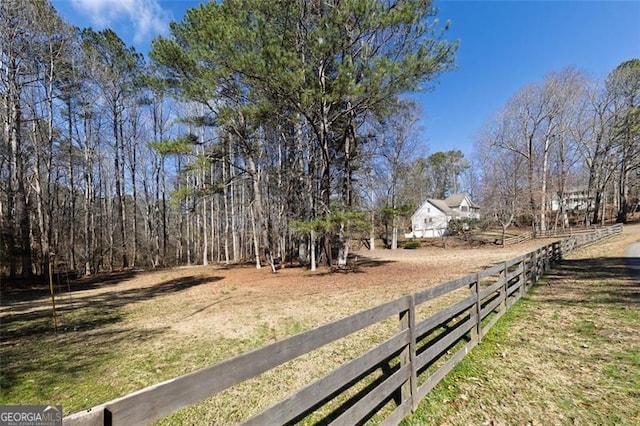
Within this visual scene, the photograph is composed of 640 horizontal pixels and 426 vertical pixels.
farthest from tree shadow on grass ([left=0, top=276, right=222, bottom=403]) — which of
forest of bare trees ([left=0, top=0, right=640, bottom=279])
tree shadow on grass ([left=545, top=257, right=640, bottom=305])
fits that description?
tree shadow on grass ([left=545, top=257, right=640, bottom=305])

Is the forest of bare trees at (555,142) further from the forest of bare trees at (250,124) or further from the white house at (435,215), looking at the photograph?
the white house at (435,215)

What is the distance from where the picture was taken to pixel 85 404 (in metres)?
3.39

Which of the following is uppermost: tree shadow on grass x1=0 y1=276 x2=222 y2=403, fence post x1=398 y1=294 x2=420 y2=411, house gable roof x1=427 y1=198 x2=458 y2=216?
house gable roof x1=427 y1=198 x2=458 y2=216

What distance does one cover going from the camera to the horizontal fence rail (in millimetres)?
1187

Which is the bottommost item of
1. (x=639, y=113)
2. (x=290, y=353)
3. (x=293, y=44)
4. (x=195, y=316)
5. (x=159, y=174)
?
(x=195, y=316)

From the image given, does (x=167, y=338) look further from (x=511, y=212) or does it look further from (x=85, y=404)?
(x=511, y=212)

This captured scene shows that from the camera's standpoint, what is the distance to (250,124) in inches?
560

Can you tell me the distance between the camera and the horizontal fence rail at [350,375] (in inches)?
46.7

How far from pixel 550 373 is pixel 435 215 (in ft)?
131

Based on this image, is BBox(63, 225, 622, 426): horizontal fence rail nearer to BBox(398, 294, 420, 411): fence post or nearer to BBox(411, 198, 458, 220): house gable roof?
BBox(398, 294, 420, 411): fence post

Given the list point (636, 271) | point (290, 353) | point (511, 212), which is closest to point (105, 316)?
point (290, 353)

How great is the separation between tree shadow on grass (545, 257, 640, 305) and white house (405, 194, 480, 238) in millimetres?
27607

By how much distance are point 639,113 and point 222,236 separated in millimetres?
42754

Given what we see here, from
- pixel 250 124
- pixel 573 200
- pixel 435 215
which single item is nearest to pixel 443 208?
pixel 435 215
